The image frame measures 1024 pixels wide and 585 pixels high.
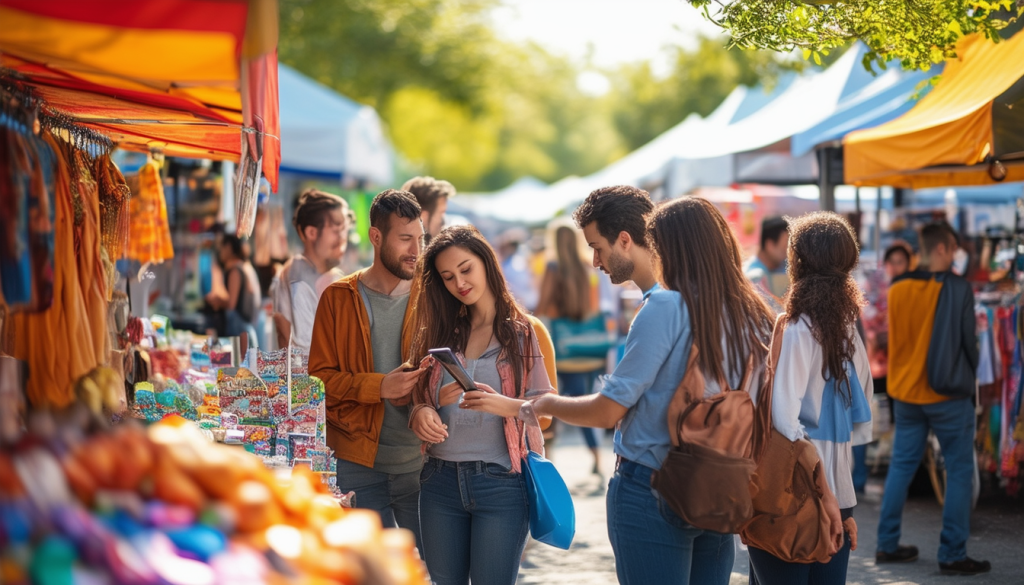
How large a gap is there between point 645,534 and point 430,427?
889mm

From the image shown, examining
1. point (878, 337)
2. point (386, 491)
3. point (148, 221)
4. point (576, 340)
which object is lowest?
point (386, 491)

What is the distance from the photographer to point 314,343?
4.20m

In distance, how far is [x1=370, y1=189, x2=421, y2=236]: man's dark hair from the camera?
420 centimetres

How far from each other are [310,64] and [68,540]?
987 inches

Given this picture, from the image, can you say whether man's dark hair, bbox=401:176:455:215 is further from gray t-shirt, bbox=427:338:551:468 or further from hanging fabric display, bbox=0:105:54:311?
hanging fabric display, bbox=0:105:54:311

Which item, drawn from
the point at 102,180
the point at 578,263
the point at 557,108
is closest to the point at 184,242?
the point at 578,263

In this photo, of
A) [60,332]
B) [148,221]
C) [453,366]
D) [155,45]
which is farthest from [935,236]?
[155,45]

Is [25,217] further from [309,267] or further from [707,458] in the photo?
[309,267]

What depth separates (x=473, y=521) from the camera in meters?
3.71

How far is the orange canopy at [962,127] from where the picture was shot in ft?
18.1

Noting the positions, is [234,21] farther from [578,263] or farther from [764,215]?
[764,215]

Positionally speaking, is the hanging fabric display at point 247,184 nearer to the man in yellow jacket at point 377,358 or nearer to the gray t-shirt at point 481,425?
the man in yellow jacket at point 377,358

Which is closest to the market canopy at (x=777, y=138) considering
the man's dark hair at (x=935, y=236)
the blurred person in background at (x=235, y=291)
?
the man's dark hair at (x=935, y=236)

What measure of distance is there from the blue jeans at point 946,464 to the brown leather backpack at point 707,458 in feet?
11.6
